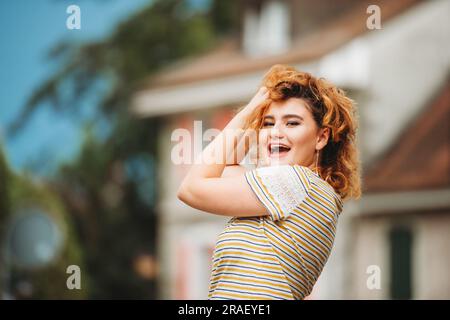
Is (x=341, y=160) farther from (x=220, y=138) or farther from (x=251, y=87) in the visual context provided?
(x=251, y=87)

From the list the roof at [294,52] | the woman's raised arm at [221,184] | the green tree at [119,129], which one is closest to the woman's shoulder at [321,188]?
the woman's raised arm at [221,184]

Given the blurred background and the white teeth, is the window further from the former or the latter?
the white teeth

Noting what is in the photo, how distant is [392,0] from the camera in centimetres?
1378

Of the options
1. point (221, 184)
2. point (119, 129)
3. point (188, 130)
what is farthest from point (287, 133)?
point (119, 129)

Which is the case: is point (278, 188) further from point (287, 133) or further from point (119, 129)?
point (119, 129)

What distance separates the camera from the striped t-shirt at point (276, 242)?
1.92 meters

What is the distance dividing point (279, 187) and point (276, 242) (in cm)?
10

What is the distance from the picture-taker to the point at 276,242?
75.7 inches

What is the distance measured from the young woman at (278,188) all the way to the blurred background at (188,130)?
23.1 ft

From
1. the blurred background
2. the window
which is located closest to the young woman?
the blurred background

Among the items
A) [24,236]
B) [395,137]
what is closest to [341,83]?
[395,137]

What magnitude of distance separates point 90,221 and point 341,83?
6.16 m
